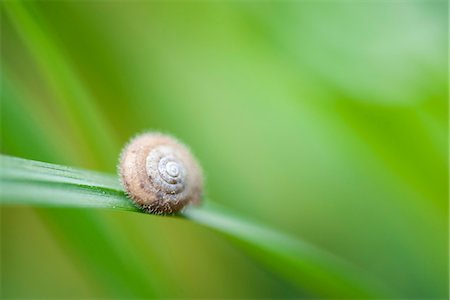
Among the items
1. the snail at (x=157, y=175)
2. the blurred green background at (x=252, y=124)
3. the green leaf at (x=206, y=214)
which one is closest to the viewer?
the green leaf at (x=206, y=214)

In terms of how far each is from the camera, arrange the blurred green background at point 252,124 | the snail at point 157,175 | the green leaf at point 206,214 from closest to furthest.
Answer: the green leaf at point 206,214, the snail at point 157,175, the blurred green background at point 252,124

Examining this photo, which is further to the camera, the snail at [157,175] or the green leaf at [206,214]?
the snail at [157,175]

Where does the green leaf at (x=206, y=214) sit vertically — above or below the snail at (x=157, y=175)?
below

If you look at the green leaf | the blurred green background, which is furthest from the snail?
the blurred green background

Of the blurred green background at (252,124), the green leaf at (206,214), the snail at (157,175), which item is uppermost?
the blurred green background at (252,124)

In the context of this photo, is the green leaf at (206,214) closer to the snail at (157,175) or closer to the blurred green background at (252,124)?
the snail at (157,175)

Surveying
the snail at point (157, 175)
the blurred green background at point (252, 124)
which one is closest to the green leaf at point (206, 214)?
the snail at point (157, 175)

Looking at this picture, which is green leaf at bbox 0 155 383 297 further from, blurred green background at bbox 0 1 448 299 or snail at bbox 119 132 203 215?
blurred green background at bbox 0 1 448 299
